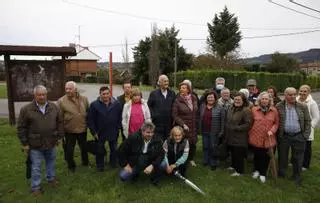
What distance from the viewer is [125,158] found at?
17.6 ft

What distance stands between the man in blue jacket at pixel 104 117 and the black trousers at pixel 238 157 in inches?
88.9

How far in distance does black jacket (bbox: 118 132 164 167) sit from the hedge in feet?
83.5

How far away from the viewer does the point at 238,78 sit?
30641mm

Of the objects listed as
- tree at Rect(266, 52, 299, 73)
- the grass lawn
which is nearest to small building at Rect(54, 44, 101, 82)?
tree at Rect(266, 52, 299, 73)

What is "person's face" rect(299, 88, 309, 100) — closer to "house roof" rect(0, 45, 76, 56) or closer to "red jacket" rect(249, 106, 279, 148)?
"red jacket" rect(249, 106, 279, 148)

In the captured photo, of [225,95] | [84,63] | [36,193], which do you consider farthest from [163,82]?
[84,63]

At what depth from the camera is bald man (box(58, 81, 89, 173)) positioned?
18.3ft

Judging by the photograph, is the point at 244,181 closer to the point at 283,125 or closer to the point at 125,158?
the point at 283,125

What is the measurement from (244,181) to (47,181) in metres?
3.53

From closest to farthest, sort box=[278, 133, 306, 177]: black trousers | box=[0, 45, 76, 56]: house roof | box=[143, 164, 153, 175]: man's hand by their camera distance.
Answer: box=[143, 164, 153, 175]: man's hand → box=[278, 133, 306, 177]: black trousers → box=[0, 45, 76, 56]: house roof

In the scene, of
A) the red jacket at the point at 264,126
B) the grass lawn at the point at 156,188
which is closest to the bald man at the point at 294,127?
the red jacket at the point at 264,126

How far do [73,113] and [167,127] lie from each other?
184 cm

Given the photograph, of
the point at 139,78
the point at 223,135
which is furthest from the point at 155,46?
the point at 223,135

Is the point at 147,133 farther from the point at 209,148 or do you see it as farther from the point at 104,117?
the point at 209,148
